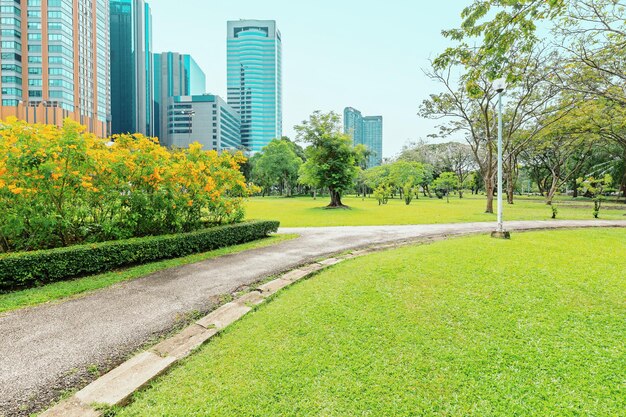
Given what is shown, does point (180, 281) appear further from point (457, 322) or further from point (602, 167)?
point (602, 167)

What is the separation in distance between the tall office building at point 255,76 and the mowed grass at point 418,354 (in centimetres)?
11912

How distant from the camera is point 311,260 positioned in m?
6.84

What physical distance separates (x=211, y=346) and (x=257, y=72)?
13075 cm

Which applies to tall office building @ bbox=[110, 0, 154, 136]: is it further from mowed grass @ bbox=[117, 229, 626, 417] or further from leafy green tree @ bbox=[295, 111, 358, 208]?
mowed grass @ bbox=[117, 229, 626, 417]

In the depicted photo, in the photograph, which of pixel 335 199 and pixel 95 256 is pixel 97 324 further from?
pixel 335 199

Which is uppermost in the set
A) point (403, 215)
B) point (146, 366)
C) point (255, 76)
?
point (255, 76)

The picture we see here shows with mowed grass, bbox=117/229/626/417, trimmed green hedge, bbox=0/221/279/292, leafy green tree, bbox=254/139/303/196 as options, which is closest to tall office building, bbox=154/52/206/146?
leafy green tree, bbox=254/139/303/196

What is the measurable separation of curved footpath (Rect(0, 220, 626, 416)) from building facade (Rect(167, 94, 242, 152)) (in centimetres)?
9563

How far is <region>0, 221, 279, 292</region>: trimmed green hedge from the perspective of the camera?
4.66 m

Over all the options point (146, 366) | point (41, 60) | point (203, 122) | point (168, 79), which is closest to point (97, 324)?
→ point (146, 366)

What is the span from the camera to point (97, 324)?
11.7 ft

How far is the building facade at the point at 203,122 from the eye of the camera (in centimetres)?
9962

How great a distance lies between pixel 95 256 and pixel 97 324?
241 centimetres

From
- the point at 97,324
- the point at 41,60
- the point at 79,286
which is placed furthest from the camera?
the point at 41,60
